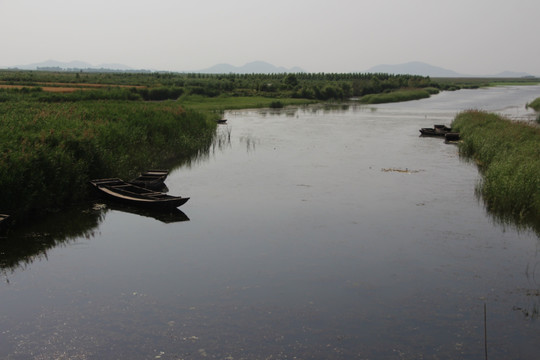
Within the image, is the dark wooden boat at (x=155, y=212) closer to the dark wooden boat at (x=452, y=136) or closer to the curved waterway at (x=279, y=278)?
the curved waterway at (x=279, y=278)

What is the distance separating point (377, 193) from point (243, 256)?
33.9ft

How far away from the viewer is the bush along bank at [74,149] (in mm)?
18625

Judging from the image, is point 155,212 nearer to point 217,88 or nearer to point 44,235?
point 44,235

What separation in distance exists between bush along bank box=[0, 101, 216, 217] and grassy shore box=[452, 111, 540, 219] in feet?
57.2

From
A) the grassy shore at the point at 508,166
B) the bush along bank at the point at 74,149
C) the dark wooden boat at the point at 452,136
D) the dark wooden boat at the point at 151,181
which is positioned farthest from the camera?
the dark wooden boat at the point at 452,136

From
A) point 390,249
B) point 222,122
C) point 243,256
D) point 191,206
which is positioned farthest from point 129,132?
point 222,122

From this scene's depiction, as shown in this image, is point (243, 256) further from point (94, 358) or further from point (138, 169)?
point (138, 169)

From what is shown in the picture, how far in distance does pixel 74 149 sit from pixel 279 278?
509 inches

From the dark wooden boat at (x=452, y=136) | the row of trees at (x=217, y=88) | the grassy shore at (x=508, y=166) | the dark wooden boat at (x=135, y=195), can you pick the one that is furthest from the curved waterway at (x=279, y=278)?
the row of trees at (x=217, y=88)

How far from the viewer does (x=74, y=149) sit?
22891mm

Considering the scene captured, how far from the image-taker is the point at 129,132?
99.1ft

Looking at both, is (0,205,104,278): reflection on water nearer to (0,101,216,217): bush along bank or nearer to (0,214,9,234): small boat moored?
(0,214,9,234): small boat moored

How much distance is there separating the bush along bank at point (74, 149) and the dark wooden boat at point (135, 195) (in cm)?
103

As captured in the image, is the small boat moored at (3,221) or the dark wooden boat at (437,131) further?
the dark wooden boat at (437,131)
